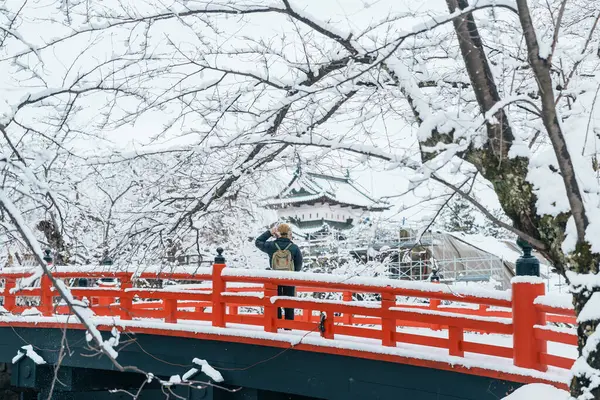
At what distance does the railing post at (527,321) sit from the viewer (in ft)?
19.9

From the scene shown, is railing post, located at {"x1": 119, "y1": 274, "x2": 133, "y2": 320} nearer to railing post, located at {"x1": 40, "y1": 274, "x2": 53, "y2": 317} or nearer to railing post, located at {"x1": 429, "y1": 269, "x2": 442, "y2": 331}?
railing post, located at {"x1": 40, "y1": 274, "x2": 53, "y2": 317}

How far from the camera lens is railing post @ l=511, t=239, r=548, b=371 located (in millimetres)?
6070

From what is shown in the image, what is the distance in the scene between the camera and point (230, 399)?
8.39 meters

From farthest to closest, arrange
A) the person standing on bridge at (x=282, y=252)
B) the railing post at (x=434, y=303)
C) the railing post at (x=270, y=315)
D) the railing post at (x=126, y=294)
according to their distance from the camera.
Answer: the railing post at (x=434, y=303) < the railing post at (x=126, y=294) < the person standing on bridge at (x=282, y=252) < the railing post at (x=270, y=315)

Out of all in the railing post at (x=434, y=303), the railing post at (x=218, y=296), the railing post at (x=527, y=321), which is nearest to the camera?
the railing post at (x=527, y=321)

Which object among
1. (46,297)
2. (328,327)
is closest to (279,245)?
(328,327)

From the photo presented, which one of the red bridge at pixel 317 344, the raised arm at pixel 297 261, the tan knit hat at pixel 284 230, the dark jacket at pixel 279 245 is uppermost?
the tan knit hat at pixel 284 230

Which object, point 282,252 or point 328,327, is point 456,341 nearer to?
point 328,327

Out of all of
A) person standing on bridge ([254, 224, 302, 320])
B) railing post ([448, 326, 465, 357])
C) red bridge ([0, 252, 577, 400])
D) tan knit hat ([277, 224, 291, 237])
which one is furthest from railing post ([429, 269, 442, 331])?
railing post ([448, 326, 465, 357])

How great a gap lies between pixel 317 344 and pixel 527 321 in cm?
225

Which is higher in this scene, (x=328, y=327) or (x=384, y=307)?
(x=384, y=307)

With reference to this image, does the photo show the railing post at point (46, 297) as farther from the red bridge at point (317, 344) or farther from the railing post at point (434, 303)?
the railing post at point (434, 303)

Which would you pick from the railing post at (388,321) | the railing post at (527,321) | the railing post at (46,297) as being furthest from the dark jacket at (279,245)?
the railing post at (527,321)

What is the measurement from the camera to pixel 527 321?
6102mm
